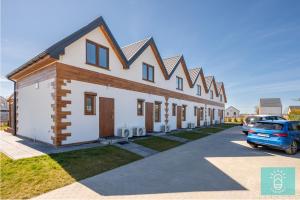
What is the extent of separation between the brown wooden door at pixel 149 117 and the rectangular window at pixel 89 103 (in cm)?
544

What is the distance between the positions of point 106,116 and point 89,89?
2.06 m

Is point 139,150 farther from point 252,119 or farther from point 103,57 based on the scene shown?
point 252,119

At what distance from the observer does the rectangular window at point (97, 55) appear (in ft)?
34.9

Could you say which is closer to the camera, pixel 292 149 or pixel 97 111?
pixel 292 149

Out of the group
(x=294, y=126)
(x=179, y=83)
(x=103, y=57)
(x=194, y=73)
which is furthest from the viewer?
(x=194, y=73)

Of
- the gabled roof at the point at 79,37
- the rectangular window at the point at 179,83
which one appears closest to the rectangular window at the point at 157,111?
the gabled roof at the point at 79,37

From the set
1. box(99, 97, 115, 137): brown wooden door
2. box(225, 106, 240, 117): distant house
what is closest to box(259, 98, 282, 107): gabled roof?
box(225, 106, 240, 117): distant house

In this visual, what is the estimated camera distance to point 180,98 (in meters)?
20.6

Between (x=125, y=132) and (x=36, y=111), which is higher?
(x=36, y=111)

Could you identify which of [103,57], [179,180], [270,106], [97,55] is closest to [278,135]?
[179,180]

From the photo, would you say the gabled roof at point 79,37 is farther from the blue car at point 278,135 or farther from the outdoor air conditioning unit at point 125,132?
the blue car at point 278,135

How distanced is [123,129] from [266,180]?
8166mm

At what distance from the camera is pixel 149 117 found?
1560 centimetres

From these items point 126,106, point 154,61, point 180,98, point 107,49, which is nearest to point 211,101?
point 180,98
